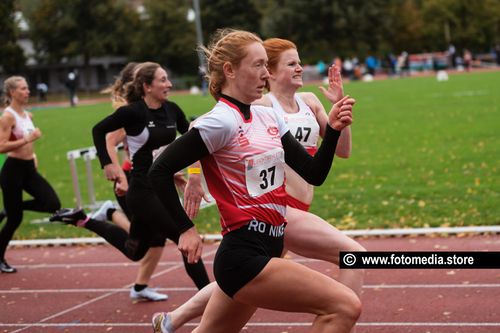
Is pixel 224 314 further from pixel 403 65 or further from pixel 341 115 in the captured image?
pixel 403 65

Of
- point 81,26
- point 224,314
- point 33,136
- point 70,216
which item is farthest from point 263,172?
point 81,26

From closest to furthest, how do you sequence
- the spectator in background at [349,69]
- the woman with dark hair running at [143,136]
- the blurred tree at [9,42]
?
the woman with dark hair running at [143,136] < the spectator in background at [349,69] < the blurred tree at [9,42]

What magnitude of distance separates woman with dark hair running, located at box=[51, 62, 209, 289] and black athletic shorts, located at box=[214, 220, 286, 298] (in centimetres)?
294

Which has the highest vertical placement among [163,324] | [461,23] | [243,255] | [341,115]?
[341,115]

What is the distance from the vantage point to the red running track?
696cm

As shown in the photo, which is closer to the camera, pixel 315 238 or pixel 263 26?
pixel 315 238

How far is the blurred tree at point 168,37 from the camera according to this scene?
7606 cm

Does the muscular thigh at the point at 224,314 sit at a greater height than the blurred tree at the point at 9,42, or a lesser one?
greater

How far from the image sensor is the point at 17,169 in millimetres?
10016

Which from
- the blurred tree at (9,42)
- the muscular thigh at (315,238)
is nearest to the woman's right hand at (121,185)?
the muscular thigh at (315,238)

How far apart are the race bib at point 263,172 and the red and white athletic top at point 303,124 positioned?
59.9 inches

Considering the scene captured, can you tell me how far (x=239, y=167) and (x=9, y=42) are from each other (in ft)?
231

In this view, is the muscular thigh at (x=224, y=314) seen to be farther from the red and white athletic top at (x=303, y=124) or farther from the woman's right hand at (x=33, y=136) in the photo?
the woman's right hand at (x=33, y=136)

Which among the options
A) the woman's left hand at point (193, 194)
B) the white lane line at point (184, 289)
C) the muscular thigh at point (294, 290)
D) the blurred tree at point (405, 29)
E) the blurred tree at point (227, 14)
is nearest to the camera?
the muscular thigh at point (294, 290)
